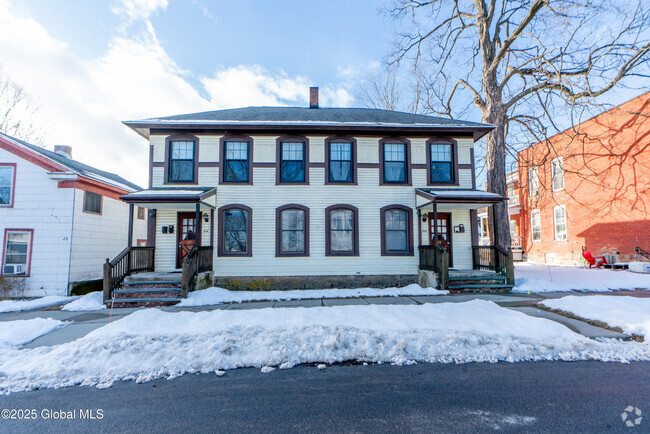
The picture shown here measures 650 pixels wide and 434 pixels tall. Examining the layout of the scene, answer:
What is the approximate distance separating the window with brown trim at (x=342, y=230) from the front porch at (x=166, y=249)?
13.4 feet

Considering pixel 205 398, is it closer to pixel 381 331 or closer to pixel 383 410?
pixel 383 410

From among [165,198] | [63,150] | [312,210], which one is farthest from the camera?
[63,150]

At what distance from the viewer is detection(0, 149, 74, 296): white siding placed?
9.86 metres

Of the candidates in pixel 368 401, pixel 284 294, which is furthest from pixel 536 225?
pixel 368 401

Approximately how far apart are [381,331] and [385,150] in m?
7.62

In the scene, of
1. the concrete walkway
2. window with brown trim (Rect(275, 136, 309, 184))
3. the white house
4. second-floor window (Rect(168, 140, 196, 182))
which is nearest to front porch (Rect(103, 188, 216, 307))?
second-floor window (Rect(168, 140, 196, 182))

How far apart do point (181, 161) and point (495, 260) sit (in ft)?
38.2

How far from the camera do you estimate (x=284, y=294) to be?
9.02m

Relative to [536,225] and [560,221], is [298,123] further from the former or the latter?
[536,225]

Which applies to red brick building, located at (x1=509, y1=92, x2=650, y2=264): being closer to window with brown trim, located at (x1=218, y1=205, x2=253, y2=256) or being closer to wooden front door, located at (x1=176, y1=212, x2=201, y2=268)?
window with brown trim, located at (x1=218, y1=205, x2=253, y2=256)

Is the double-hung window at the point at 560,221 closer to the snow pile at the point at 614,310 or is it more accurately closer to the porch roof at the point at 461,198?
the porch roof at the point at 461,198

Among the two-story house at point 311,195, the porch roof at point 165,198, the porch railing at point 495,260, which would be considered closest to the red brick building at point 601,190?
the porch railing at point 495,260

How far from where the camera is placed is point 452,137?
434 inches

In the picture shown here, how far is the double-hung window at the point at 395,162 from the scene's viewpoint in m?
10.9
